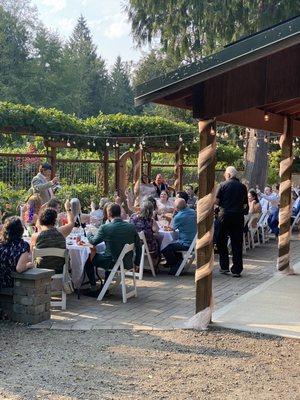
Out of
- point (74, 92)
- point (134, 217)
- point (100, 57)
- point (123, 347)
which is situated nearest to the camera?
point (123, 347)

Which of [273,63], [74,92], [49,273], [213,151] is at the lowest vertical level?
[49,273]

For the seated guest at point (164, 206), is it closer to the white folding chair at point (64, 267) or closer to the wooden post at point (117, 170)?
the wooden post at point (117, 170)

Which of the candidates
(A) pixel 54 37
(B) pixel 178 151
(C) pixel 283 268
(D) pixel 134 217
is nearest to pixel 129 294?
(D) pixel 134 217

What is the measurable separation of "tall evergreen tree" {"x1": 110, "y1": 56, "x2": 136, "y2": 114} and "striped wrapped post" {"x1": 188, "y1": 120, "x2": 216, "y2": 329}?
173 ft

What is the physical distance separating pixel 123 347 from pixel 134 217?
3.60 meters

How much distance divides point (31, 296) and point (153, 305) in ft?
5.30

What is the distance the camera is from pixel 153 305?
6508 mm

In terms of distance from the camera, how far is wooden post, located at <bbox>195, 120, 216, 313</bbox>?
5.46 meters

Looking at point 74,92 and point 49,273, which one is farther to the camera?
point 74,92

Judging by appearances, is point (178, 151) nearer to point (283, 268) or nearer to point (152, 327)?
point (283, 268)

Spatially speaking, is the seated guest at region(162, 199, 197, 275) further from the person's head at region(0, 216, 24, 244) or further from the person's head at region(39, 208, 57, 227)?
the person's head at region(0, 216, 24, 244)

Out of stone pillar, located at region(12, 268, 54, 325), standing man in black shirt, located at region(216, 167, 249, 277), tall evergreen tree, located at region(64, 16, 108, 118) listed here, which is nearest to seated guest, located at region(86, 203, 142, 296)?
stone pillar, located at region(12, 268, 54, 325)

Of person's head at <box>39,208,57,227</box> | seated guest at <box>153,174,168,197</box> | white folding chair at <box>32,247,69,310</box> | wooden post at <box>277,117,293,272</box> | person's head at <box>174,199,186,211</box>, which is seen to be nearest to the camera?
white folding chair at <box>32,247,69,310</box>

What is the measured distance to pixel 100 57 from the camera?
212ft
